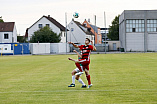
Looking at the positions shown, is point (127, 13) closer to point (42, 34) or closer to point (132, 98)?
point (42, 34)

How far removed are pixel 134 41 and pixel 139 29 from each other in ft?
10.1

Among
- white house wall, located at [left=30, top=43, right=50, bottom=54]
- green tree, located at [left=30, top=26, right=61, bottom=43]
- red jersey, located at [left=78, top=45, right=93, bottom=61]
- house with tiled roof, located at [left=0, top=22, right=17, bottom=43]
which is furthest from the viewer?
house with tiled roof, located at [left=0, top=22, right=17, bottom=43]

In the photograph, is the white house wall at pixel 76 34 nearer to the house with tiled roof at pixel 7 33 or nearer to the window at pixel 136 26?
the house with tiled roof at pixel 7 33

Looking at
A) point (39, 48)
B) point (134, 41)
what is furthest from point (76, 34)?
point (39, 48)

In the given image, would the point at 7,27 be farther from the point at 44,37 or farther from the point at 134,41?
the point at 134,41

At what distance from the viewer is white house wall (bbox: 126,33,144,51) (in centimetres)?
7806

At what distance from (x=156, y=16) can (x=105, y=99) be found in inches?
2815

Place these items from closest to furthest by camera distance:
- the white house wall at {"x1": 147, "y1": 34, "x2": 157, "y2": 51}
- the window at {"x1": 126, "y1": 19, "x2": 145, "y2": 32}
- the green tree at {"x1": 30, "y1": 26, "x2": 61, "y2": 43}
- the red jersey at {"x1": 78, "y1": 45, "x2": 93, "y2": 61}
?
the red jersey at {"x1": 78, "y1": 45, "x2": 93, "y2": 61} < the white house wall at {"x1": 147, "y1": 34, "x2": 157, "y2": 51} < the window at {"x1": 126, "y1": 19, "x2": 145, "y2": 32} < the green tree at {"x1": 30, "y1": 26, "x2": 61, "y2": 43}

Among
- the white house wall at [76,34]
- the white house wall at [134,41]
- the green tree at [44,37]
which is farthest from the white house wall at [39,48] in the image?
the white house wall at [76,34]

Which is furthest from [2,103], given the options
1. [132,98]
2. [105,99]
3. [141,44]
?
[141,44]

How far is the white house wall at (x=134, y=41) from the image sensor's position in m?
78.1

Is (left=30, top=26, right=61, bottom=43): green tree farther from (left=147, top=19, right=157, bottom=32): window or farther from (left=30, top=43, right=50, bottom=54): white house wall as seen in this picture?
(left=147, top=19, right=157, bottom=32): window

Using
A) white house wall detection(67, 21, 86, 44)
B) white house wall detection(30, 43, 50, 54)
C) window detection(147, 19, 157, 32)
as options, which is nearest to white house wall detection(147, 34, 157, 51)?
window detection(147, 19, 157, 32)

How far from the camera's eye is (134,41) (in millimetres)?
78438
